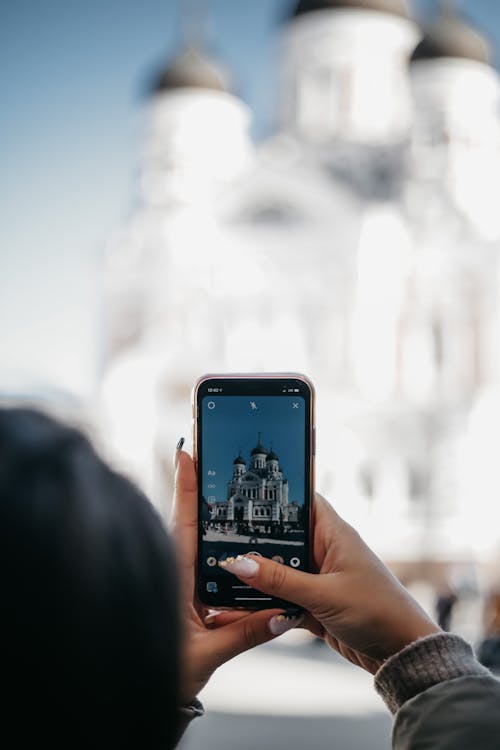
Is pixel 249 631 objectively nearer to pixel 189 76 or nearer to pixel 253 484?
pixel 253 484

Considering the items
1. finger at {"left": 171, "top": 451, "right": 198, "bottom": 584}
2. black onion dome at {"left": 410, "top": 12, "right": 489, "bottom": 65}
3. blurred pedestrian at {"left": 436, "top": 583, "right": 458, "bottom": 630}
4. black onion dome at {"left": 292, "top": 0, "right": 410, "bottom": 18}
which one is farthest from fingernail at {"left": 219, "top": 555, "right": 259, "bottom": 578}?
black onion dome at {"left": 292, "top": 0, "right": 410, "bottom": 18}

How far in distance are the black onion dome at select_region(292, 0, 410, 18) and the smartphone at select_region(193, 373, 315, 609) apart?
3659 centimetres

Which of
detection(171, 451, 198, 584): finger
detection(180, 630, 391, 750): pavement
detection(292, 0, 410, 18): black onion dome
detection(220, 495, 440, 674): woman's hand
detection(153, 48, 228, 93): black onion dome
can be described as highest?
detection(292, 0, 410, 18): black onion dome

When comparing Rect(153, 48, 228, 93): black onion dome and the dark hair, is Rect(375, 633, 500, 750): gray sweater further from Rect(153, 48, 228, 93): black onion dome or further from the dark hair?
Rect(153, 48, 228, 93): black onion dome

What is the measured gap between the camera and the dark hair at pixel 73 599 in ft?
3.88

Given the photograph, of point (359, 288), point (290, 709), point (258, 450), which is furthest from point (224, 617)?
point (359, 288)

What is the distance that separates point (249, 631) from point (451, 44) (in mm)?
35687

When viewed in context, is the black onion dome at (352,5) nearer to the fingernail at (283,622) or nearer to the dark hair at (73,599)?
the fingernail at (283,622)

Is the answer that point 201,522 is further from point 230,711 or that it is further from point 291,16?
point 291,16

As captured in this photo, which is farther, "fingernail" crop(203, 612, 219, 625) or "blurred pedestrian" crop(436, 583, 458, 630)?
"blurred pedestrian" crop(436, 583, 458, 630)

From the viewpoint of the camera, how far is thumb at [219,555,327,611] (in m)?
2.19

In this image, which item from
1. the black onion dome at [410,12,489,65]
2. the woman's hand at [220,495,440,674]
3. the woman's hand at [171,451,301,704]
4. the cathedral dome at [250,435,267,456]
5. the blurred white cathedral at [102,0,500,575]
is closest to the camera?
the woman's hand at [220,495,440,674]

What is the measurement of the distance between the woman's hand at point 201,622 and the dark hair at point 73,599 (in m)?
0.90

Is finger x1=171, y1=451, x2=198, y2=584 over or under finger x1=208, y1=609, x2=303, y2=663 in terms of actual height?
over
